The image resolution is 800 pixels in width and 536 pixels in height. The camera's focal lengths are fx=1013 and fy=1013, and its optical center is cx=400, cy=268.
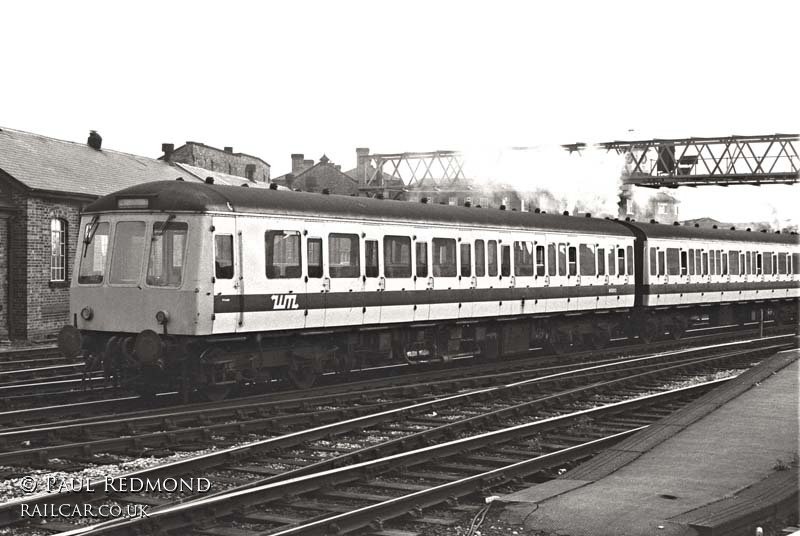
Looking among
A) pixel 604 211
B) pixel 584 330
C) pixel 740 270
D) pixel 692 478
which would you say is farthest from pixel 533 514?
pixel 604 211

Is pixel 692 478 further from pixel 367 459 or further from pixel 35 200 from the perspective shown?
pixel 35 200

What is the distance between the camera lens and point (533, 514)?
24.8 ft

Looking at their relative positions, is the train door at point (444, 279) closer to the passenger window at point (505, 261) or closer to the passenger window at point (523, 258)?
the passenger window at point (505, 261)

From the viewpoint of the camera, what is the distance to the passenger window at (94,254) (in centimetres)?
1474

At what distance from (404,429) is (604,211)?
2720 cm

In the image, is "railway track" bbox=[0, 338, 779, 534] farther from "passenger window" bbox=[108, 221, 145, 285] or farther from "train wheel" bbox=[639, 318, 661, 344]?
"train wheel" bbox=[639, 318, 661, 344]

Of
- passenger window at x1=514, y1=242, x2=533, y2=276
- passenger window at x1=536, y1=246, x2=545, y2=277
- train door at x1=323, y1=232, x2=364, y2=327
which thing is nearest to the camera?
train door at x1=323, y1=232, x2=364, y2=327

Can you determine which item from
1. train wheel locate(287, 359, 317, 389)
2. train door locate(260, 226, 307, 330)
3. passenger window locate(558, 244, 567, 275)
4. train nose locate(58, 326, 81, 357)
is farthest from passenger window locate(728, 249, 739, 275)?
train nose locate(58, 326, 81, 357)

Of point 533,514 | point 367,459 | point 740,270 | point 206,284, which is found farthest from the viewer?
point 740,270

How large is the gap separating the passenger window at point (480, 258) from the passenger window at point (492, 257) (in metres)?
0.20

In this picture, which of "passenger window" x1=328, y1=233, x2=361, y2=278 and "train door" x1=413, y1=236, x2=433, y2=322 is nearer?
"passenger window" x1=328, y1=233, x2=361, y2=278

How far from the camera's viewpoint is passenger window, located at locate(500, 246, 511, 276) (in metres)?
20.5

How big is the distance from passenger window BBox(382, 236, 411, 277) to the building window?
1372 centimetres

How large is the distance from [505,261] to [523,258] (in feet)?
2.61
